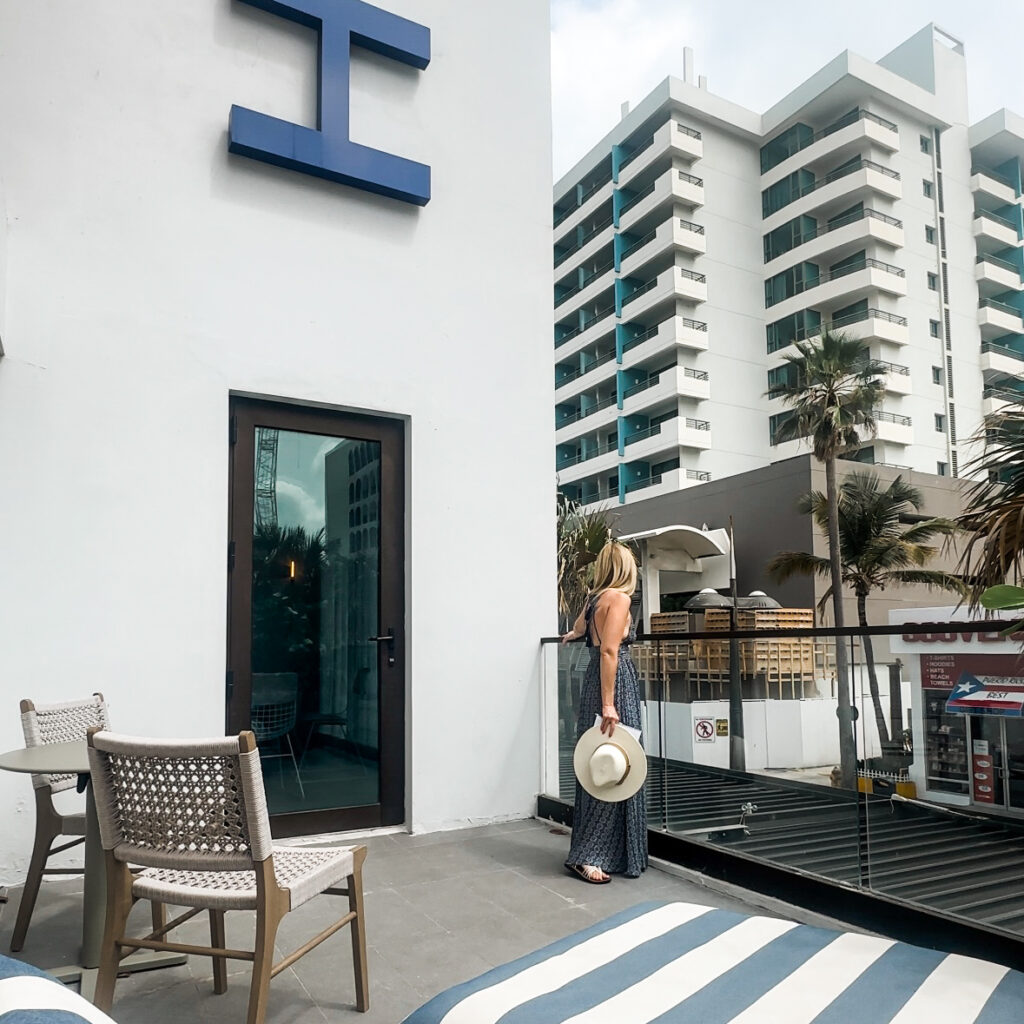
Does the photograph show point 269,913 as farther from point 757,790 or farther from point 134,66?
point 134,66

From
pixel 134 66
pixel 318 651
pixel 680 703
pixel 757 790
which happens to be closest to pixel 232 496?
pixel 318 651

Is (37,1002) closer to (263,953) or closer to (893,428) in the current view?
(263,953)

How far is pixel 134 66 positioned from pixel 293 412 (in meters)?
2.01

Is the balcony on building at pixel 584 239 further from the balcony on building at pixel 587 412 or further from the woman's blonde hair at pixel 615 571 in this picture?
the woman's blonde hair at pixel 615 571

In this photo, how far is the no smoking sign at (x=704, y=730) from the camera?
432 centimetres

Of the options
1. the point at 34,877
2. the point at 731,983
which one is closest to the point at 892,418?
the point at 34,877

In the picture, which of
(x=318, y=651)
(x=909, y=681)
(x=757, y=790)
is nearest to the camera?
(x=909, y=681)

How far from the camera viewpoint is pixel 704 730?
4379 millimetres

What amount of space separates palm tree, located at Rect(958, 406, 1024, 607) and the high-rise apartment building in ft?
105

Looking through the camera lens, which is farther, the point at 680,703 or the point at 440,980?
the point at 680,703

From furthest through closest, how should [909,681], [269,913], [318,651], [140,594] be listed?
[318,651]
[140,594]
[909,681]
[269,913]

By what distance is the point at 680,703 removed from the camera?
14.8ft

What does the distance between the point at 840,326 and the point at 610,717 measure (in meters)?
37.1

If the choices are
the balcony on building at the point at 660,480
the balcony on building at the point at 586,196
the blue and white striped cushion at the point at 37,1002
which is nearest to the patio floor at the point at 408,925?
the blue and white striped cushion at the point at 37,1002
